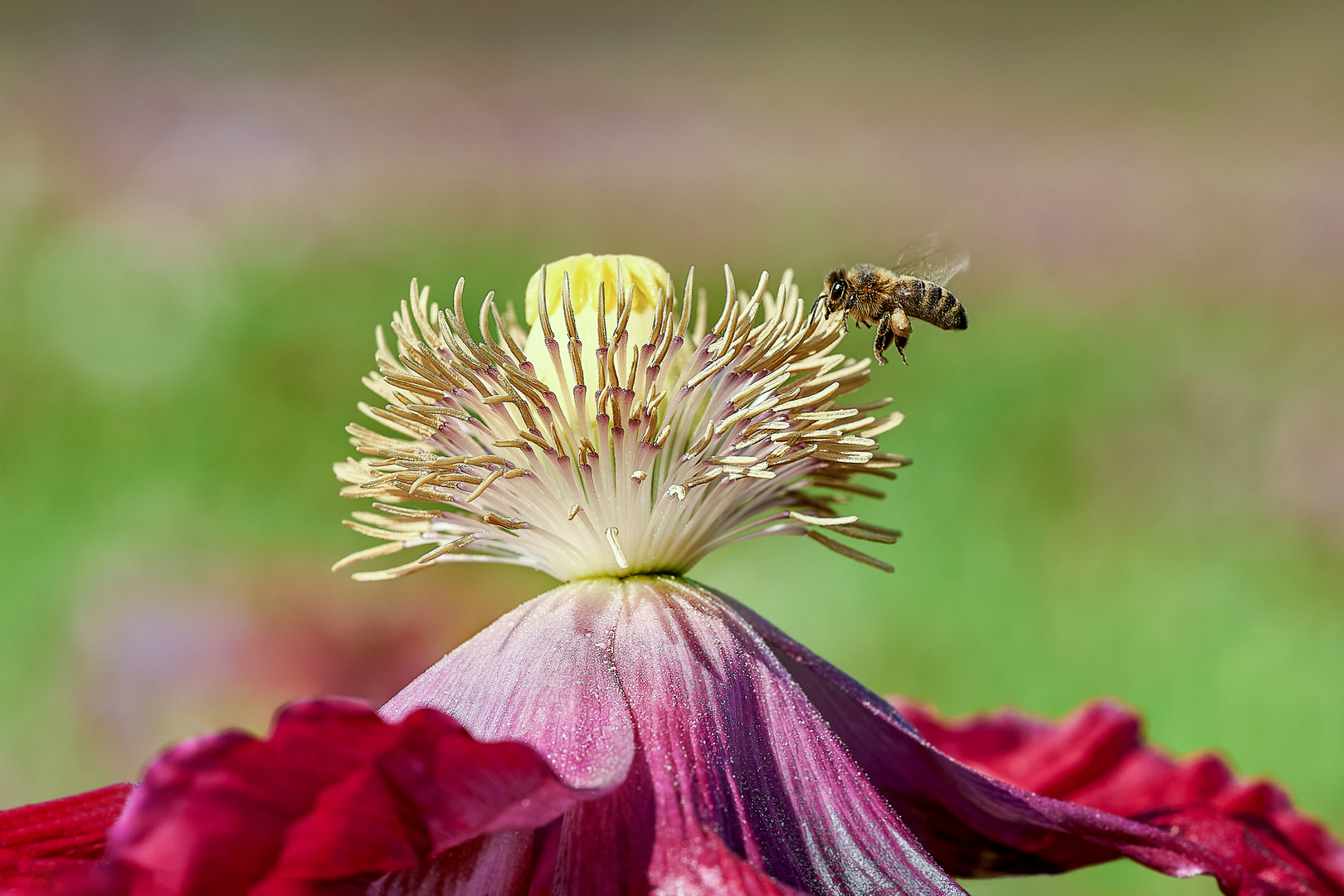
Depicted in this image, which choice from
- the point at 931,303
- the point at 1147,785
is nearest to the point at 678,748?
the point at 1147,785

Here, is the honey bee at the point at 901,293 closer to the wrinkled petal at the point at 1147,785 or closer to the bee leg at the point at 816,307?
the bee leg at the point at 816,307

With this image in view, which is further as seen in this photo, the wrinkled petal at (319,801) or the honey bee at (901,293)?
the honey bee at (901,293)

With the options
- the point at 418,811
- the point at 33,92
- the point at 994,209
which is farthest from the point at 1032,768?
the point at 33,92

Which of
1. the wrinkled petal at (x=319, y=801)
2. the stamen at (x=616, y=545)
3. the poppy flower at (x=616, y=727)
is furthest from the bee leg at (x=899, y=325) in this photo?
the wrinkled petal at (x=319, y=801)

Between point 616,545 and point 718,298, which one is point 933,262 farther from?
point 718,298

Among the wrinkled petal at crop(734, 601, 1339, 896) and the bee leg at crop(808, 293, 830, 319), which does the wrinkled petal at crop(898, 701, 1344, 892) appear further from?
the bee leg at crop(808, 293, 830, 319)
